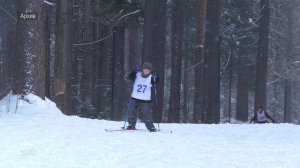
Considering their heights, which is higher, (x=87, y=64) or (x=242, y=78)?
(x=87, y=64)

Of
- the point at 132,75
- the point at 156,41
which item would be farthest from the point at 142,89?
the point at 156,41

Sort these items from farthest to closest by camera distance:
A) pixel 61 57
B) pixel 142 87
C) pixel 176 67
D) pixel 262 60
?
1. pixel 262 60
2. pixel 176 67
3. pixel 61 57
4. pixel 142 87

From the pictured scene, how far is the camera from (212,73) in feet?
87.7

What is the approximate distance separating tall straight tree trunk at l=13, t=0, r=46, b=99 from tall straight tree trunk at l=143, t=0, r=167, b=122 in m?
10.4

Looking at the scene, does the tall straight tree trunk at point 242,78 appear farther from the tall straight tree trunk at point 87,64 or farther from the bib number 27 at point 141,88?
the bib number 27 at point 141,88

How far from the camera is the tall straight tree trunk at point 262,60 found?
1209 inches

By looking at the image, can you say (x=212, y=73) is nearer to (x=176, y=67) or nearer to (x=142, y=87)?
(x=176, y=67)

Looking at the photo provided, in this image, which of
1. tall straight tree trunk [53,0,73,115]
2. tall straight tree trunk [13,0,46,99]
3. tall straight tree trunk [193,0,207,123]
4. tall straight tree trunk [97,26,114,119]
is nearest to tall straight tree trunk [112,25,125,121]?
tall straight tree trunk [97,26,114,119]

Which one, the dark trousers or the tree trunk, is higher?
the tree trunk

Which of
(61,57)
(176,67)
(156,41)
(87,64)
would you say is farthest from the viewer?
(87,64)

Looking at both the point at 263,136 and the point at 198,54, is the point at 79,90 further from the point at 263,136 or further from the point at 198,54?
the point at 263,136

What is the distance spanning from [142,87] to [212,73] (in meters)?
13.3

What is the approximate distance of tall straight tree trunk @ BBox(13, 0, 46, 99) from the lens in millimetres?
14672

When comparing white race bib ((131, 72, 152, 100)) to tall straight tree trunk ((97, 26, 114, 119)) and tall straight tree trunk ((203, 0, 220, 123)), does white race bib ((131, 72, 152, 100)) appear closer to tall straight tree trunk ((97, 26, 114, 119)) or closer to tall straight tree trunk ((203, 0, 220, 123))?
tall straight tree trunk ((203, 0, 220, 123))
